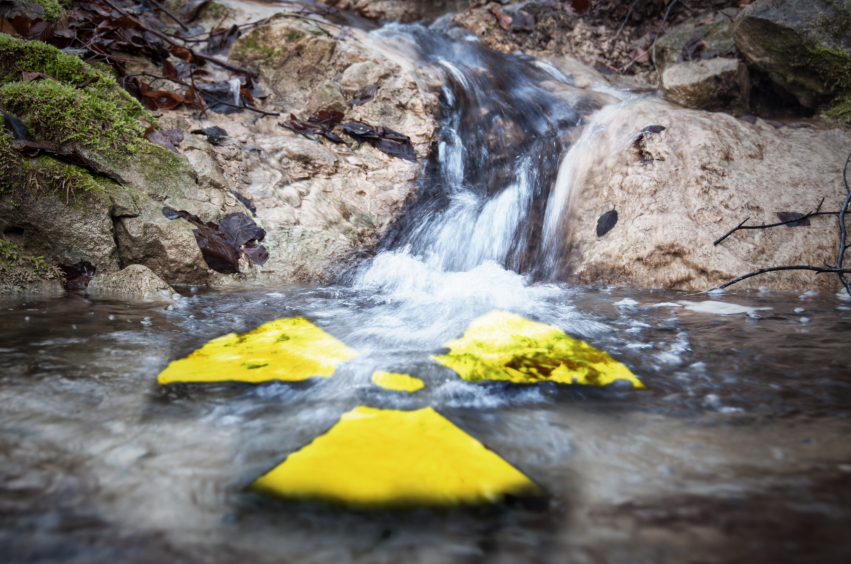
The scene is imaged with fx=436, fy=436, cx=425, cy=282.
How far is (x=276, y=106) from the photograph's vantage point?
507cm

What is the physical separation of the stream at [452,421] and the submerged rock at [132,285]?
191mm

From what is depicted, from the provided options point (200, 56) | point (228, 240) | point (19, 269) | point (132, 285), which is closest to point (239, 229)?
point (228, 240)

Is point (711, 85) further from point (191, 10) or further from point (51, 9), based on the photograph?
point (51, 9)

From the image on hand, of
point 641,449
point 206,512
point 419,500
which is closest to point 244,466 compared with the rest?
point 206,512

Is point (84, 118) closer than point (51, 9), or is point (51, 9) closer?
point (84, 118)

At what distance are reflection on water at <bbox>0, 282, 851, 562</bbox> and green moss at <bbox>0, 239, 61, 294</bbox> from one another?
55cm

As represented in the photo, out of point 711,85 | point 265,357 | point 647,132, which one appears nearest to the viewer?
point 265,357

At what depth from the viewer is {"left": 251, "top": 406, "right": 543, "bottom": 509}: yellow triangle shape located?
987 millimetres

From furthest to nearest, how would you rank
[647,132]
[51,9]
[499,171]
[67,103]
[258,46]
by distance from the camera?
[258,46], [499,171], [51,9], [647,132], [67,103]

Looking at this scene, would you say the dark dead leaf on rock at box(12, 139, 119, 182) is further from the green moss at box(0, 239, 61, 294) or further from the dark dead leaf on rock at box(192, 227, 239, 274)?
the dark dead leaf on rock at box(192, 227, 239, 274)

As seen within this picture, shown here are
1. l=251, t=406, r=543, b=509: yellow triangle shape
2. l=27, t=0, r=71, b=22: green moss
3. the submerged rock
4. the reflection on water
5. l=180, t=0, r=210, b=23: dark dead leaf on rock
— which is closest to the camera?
the reflection on water

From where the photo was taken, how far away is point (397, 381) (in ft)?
5.52

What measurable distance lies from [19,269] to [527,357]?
3.07m

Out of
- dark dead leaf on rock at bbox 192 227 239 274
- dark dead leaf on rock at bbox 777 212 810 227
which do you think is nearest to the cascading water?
dark dead leaf on rock at bbox 192 227 239 274
